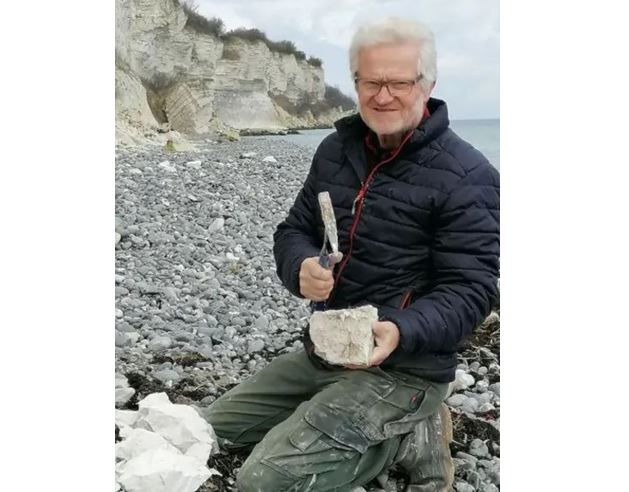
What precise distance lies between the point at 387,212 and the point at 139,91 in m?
0.66

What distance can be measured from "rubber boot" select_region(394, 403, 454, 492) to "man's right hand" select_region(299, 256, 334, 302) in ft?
1.21

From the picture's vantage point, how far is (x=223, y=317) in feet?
6.88

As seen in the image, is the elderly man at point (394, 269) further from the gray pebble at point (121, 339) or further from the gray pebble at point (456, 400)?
the gray pebble at point (121, 339)

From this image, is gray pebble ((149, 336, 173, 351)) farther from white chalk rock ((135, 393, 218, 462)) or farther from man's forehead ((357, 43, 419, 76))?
man's forehead ((357, 43, 419, 76))

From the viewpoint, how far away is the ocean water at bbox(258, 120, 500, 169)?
5.56 ft

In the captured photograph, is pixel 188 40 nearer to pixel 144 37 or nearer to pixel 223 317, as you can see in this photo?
pixel 144 37

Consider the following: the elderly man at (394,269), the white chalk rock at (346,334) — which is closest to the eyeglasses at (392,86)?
the elderly man at (394,269)

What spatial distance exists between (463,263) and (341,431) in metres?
0.42

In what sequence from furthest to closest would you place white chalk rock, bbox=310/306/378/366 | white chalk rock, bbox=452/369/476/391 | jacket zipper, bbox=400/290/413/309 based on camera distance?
white chalk rock, bbox=452/369/476/391 < jacket zipper, bbox=400/290/413/309 < white chalk rock, bbox=310/306/378/366

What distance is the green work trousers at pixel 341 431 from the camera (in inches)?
64.1

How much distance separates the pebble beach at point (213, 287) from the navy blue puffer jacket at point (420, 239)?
258 mm

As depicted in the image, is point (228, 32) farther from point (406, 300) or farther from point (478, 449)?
point (478, 449)

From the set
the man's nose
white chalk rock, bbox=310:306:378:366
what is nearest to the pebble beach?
the man's nose
